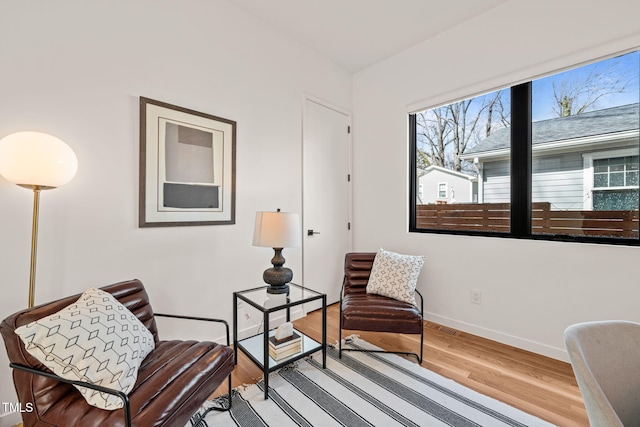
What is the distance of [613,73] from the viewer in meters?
2.14

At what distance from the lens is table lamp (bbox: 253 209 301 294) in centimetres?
215

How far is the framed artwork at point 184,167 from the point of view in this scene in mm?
2049

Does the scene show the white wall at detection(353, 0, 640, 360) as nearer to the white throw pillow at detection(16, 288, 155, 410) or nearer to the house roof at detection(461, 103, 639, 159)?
the house roof at detection(461, 103, 639, 159)

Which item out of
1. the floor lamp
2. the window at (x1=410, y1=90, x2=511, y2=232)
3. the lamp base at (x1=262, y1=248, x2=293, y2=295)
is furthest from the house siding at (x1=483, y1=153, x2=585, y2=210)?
the floor lamp

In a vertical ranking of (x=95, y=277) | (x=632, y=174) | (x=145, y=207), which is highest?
(x=632, y=174)

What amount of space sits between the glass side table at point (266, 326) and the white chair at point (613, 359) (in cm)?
142

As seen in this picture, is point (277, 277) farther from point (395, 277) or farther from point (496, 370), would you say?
point (496, 370)

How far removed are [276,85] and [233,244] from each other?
1.67 metres

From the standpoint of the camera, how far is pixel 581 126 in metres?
2.29

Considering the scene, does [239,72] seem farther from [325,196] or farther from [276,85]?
[325,196]

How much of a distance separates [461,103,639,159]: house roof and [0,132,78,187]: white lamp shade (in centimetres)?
334

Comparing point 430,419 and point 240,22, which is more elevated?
point 240,22

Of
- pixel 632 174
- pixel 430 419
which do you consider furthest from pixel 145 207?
pixel 632 174

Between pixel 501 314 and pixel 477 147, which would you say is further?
pixel 477 147
